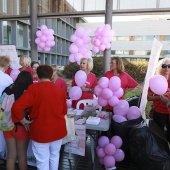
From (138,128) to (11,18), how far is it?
442cm

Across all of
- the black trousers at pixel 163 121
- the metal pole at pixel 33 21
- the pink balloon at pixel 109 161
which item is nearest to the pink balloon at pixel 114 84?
the black trousers at pixel 163 121

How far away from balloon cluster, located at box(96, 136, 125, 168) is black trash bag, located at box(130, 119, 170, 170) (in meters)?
0.24

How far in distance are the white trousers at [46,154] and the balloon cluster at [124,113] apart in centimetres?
87

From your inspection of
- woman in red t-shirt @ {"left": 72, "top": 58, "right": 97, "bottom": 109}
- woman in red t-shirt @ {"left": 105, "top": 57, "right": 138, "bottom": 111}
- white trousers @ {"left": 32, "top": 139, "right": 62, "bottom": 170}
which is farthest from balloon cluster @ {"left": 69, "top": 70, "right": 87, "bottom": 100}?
white trousers @ {"left": 32, "top": 139, "right": 62, "bottom": 170}

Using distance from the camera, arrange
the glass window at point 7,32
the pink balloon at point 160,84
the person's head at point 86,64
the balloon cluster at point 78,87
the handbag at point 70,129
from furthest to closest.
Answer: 1. the glass window at point 7,32
2. the person's head at point 86,64
3. the balloon cluster at point 78,87
4. the handbag at point 70,129
5. the pink balloon at point 160,84

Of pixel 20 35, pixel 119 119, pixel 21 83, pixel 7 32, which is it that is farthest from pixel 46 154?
pixel 20 35

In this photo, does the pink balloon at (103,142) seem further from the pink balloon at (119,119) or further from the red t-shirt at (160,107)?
the red t-shirt at (160,107)

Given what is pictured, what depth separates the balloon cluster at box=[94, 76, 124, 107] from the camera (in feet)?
7.91

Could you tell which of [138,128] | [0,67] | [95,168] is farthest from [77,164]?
[0,67]

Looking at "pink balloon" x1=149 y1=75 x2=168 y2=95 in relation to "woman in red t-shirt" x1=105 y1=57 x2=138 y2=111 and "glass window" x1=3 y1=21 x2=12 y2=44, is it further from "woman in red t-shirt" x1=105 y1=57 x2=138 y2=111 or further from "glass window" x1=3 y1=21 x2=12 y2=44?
"glass window" x1=3 y1=21 x2=12 y2=44

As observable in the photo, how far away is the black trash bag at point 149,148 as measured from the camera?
1.89m

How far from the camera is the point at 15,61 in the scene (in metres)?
4.36

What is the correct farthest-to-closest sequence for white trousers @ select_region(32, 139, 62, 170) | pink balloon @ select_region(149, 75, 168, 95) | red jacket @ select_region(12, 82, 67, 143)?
1. pink balloon @ select_region(149, 75, 168, 95)
2. white trousers @ select_region(32, 139, 62, 170)
3. red jacket @ select_region(12, 82, 67, 143)

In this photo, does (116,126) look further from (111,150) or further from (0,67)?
(0,67)
